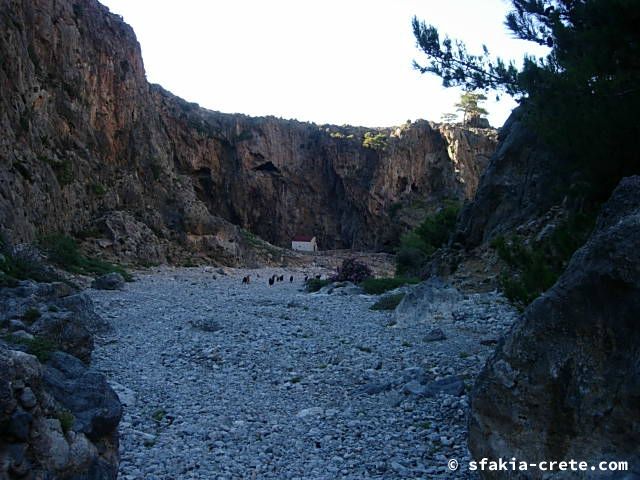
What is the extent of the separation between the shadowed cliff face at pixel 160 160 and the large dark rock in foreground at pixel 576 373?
17.3m

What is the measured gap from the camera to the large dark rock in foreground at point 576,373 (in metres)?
3.26

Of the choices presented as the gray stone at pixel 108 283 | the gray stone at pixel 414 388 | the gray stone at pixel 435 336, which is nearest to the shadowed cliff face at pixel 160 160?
the gray stone at pixel 108 283

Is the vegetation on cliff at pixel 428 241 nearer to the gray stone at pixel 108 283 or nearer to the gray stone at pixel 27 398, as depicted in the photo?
the gray stone at pixel 108 283

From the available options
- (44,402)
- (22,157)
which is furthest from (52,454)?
(22,157)

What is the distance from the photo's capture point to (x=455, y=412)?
5863mm

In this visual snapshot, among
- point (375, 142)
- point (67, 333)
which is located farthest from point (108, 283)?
point (375, 142)

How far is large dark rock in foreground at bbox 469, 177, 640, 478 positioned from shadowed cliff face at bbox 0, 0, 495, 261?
17.3 m

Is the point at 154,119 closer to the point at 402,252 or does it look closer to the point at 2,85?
the point at 2,85

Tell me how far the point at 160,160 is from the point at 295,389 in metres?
32.8

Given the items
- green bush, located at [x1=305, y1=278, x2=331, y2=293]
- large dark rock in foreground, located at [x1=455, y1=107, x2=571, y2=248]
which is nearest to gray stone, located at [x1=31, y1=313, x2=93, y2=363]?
Result: large dark rock in foreground, located at [x1=455, y1=107, x2=571, y2=248]

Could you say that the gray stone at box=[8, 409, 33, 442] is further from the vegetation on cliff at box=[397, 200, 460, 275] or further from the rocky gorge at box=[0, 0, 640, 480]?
the vegetation on cliff at box=[397, 200, 460, 275]

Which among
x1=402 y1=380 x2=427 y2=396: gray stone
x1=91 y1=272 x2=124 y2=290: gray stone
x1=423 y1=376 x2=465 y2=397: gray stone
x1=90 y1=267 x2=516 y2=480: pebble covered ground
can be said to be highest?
x1=423 y1=376 x2=465 y2=397: gray stone

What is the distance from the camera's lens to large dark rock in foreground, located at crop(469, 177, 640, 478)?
3.26 meters

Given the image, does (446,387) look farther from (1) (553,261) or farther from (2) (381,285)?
(2) (381,285)
